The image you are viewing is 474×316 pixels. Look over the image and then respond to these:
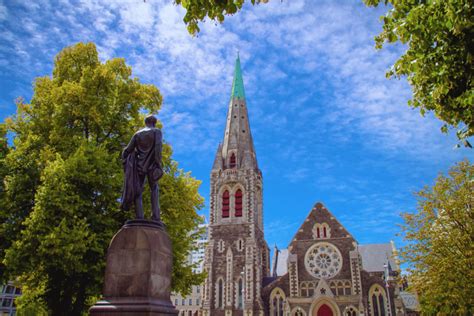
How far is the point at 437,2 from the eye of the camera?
8.84 m

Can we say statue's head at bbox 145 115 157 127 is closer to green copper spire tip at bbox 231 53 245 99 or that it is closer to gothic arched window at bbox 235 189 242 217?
gothic arched window at bbox 235 189 242 217

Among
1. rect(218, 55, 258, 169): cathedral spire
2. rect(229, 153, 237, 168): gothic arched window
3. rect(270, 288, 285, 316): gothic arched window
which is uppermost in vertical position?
rect(218, 55, 258, 169): cathedral spire

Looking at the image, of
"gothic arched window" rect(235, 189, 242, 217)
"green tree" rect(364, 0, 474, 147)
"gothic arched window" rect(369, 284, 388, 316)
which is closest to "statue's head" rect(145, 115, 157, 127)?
"green tree" rect(364, 0, 474, 147)

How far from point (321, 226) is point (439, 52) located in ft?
119

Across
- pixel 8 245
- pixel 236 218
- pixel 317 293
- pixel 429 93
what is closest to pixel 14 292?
pixel 236 218

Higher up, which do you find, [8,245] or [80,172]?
[80,172]

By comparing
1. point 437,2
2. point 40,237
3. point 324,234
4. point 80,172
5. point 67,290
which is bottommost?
point 67,290

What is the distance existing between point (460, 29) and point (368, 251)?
45173 millimetres

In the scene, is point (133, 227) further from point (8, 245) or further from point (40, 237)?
point (8, 245)

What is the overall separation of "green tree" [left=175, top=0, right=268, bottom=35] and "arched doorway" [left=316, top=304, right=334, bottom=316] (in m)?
36.6

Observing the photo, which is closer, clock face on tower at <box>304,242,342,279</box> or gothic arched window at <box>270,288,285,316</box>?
clock face on tower at <box>304,242,342,279</box>

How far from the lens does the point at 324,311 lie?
3962 centimetres

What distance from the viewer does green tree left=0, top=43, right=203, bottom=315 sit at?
14.9 m

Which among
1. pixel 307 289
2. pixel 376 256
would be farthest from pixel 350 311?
pixel 376 256
